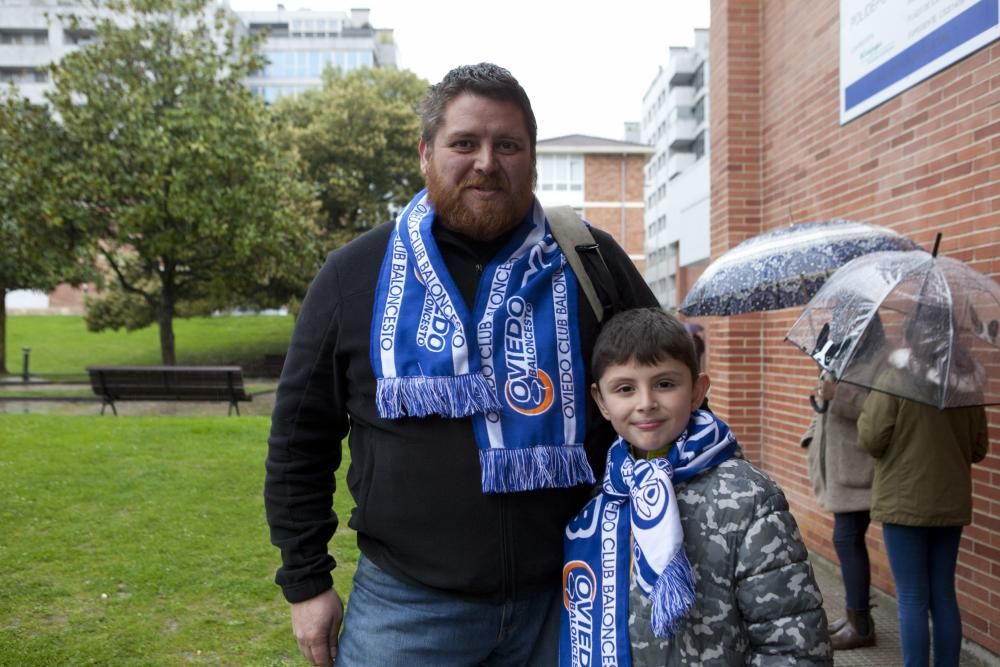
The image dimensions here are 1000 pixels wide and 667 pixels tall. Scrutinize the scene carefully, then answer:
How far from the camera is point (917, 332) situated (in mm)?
3246

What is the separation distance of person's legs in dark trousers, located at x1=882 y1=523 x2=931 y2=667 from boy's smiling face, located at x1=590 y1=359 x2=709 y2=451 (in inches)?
95.1

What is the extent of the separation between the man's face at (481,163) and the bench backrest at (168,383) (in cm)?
1254

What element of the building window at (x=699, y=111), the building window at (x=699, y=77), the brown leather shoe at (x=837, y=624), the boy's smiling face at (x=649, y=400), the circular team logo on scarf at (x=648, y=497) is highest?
the building window at (x=699, y=77)

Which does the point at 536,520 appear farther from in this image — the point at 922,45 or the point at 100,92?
the point at 100,92

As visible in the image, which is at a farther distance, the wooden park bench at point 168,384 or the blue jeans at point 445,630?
the wooden park bench at point 168,384

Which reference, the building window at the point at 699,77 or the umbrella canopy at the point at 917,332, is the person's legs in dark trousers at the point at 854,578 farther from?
the building window at the point at 699,77

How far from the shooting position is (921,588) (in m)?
3.87

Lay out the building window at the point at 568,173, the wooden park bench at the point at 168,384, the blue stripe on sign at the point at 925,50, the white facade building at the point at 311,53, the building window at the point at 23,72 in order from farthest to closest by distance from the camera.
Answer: the white facade building at the point at 311,53, the building window at the point at 23,72, the building window at the point at 568,173, the wooden park bench at the point at 168,384, the blue stripe on sign at the point at 925,50

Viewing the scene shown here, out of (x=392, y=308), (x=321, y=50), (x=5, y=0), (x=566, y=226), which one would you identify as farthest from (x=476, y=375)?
(x=321, y=50)

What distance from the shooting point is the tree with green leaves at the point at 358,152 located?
29.1 metres

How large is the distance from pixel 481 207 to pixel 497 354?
0.38 m

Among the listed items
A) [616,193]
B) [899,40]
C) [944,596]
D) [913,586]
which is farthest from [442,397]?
[616,193]

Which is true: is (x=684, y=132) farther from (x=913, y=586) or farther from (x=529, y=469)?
(x=529, y=469)

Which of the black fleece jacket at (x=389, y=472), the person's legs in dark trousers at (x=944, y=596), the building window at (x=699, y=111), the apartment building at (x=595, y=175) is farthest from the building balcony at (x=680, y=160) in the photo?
the black fleece jacket at (x=389, y=472)
